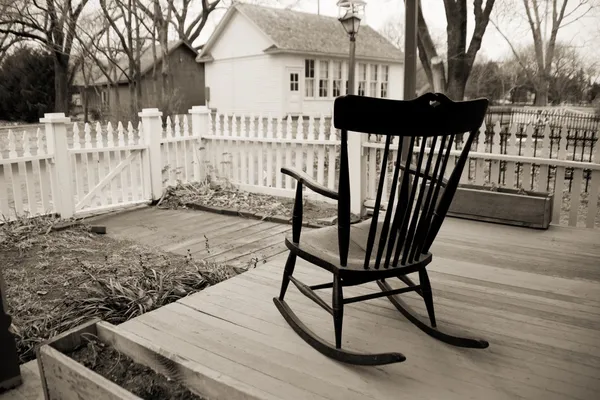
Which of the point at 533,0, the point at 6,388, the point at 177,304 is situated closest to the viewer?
the point at 6,388

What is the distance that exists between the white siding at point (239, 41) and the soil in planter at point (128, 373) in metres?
15.8

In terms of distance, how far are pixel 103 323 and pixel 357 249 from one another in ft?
3.32

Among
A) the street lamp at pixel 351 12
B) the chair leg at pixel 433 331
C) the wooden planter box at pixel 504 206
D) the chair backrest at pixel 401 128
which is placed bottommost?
the chair leg at pixel 433 331

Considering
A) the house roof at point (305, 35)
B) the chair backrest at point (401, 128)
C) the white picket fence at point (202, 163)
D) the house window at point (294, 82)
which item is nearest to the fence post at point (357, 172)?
the white picket fence at point (202, 163)

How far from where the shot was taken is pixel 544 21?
10.7 m

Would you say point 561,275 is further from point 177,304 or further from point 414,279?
point 177,304

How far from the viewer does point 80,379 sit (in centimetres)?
146

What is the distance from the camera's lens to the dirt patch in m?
4.99

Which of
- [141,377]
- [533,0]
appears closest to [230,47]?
[533,0]

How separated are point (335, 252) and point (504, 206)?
2.11 metres

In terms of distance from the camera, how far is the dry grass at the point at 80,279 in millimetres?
2418

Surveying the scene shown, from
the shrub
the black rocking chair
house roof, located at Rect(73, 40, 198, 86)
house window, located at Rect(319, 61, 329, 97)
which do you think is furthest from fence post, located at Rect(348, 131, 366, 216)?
the shrub

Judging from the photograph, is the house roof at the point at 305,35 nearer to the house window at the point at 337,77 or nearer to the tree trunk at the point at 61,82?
the house window at the point at 337,77

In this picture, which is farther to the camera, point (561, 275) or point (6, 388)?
point (561, 275)
